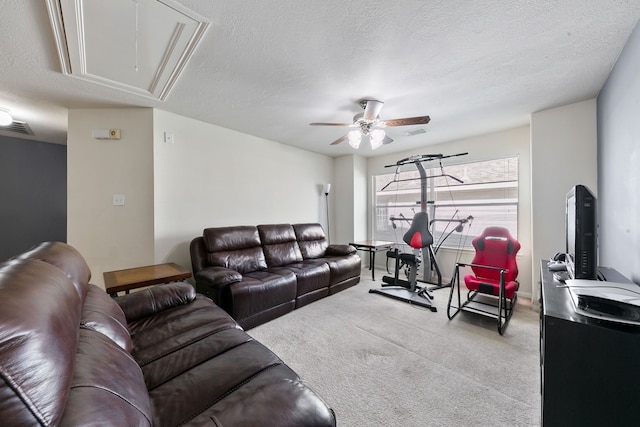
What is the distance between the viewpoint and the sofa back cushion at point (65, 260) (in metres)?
1.15

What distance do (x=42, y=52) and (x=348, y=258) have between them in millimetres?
3695

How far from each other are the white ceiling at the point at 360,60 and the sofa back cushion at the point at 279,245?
1.59m

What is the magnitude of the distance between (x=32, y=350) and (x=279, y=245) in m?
3.15

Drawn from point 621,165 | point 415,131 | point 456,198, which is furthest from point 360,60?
point 456,198

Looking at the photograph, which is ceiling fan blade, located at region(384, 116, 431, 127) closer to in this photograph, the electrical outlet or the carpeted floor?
the carpeted floor

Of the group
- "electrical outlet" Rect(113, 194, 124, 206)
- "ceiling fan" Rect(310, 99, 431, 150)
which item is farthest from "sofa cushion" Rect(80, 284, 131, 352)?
"ceiling fan" Rect(310, 99, 431, 150)

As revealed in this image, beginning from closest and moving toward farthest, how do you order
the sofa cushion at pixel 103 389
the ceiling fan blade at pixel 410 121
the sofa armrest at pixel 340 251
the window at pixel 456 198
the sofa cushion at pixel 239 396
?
the sofa cushion at pixel 103 389 → the sofa cushion at pixel 239 396 → the ceiling fan blade at pixel 410 121 → the window at pixel 456 198 → the sofa armrest at pixel 340 251

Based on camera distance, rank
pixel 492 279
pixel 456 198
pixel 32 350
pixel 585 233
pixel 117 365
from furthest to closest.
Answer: pixel 456 198 → pixel 492 279 → pixel 585 233 → pixel 117 365 → pixel 32 350

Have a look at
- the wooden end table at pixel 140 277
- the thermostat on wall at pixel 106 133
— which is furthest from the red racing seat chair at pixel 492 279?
the thermostat on wall at pixel 106 133

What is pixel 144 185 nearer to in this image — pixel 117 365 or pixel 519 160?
pixel 117 365

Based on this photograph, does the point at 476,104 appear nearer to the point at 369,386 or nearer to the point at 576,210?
the point at 576,210

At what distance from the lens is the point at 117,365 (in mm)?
901

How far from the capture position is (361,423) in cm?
141

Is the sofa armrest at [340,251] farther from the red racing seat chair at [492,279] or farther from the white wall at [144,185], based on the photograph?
the white wall at [144,185]
